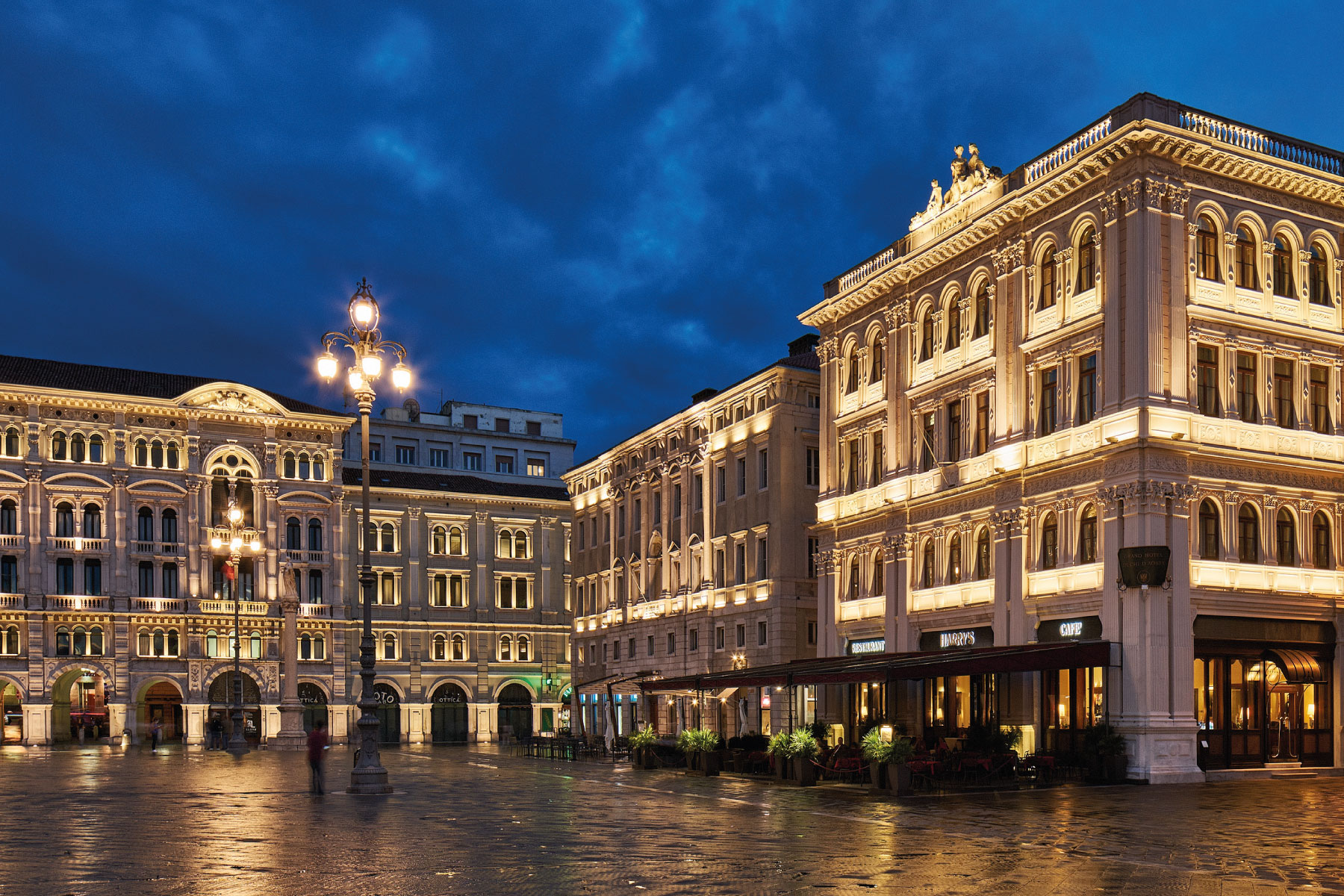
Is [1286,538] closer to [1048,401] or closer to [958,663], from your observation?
[1048,401]

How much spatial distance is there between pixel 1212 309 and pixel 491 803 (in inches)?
902

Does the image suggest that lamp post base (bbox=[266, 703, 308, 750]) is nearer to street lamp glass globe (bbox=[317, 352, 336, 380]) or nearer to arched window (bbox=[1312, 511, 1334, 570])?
street lamp glass globe (bbox=[317, 352, 336, 380])

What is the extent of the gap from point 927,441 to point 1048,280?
7.79m

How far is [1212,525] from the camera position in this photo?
116ft

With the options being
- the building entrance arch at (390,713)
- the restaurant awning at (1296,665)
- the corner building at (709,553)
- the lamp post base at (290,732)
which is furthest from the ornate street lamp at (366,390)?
the building entrance arch at (390,713)

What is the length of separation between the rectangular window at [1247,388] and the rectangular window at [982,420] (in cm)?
765

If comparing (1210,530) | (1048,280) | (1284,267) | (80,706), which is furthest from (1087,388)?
(80,706)

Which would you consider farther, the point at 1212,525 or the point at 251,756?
the point at 251,756

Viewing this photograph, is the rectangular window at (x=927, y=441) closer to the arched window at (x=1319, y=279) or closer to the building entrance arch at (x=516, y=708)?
the arched window at (x=1319, y=279)

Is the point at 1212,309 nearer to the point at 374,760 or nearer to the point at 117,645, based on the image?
the point at 374,760

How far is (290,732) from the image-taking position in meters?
68.4

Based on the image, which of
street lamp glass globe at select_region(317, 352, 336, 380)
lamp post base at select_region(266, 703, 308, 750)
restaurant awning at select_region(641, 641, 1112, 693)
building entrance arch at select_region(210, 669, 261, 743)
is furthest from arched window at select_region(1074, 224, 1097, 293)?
building entrance arch at select_region(210, 669, 261, 743)

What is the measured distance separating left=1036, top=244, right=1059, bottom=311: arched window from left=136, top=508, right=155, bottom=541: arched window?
57.9 m

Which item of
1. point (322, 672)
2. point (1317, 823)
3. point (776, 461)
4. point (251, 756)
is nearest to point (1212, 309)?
point (1317, 823)
